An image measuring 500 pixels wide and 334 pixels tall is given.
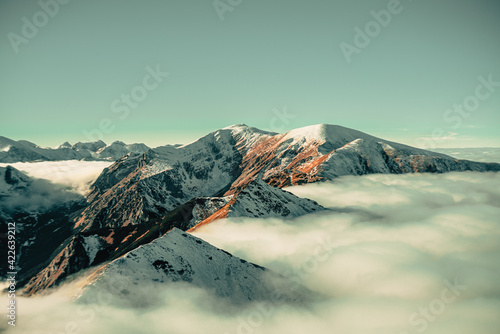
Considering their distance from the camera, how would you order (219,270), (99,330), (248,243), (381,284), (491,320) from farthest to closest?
(248,243) < (381,284) < (219,270) < (491,320) < (99,330)

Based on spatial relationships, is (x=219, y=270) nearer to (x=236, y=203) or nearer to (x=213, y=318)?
(x=213, y=318)

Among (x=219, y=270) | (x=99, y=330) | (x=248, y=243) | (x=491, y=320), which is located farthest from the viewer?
(x=248, y=243)

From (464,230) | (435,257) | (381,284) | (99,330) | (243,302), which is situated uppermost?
(99,330)

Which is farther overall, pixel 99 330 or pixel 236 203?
pixel 236 203

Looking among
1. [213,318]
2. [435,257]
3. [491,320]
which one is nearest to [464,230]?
[435,257]

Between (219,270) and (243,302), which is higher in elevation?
(219,270)

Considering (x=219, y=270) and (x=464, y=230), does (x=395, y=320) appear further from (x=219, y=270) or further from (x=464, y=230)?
(x=464, y=230)
